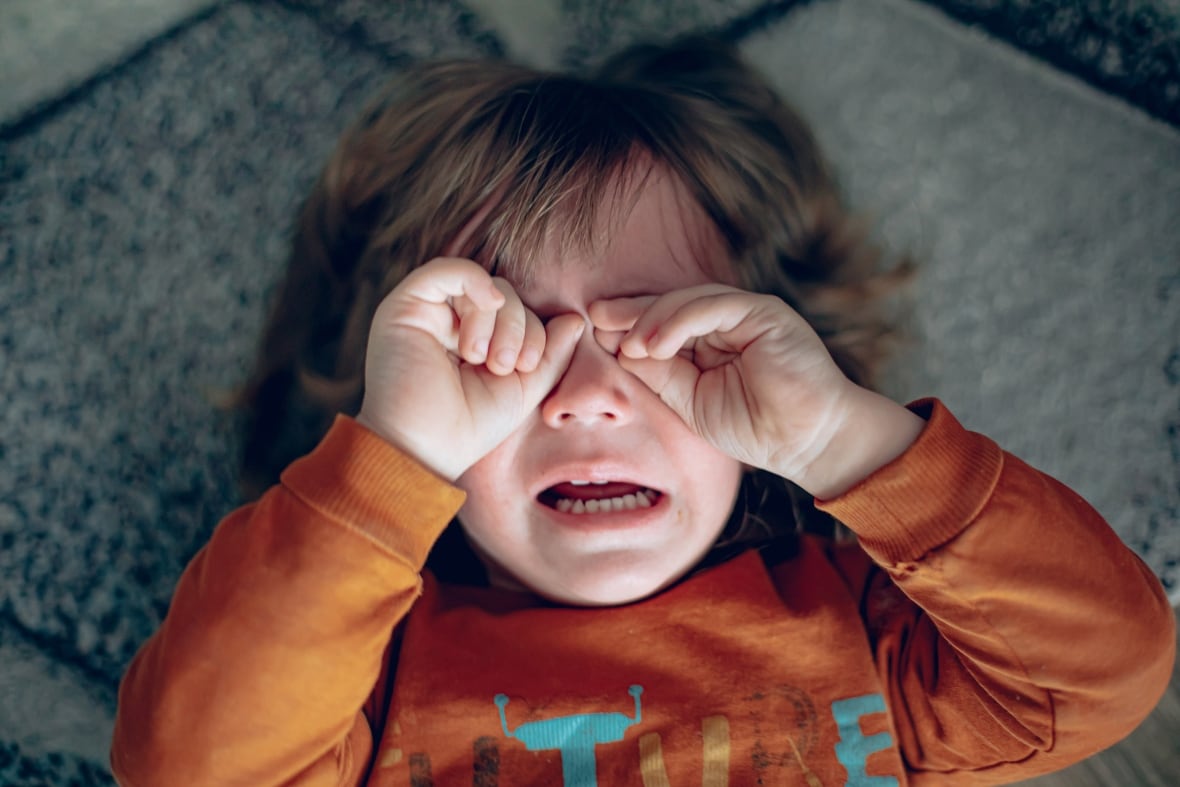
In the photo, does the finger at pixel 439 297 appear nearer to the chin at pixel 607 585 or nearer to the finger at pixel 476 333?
the finger at pixel 476 333

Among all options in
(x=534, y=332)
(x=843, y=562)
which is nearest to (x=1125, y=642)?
(x=843, y=562)

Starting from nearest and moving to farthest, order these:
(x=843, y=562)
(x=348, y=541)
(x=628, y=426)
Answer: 1. (x=348, y=541)
2. (x=628, y=426)
3. (x=843, y=562)

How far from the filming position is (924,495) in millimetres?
690

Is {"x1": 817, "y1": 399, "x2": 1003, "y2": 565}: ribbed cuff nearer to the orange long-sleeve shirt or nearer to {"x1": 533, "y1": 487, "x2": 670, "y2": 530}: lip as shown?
the orange long-sleeve shirt

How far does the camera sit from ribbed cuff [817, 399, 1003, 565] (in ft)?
2.25

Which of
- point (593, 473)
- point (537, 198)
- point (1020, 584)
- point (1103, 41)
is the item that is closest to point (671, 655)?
point (593, 473)

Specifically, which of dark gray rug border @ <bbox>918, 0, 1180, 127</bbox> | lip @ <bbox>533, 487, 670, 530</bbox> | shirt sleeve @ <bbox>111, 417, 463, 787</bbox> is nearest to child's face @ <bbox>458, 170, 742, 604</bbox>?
lip @ <bbox>533, 487, 670, 530</bbox>

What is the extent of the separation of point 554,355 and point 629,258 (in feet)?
0.35

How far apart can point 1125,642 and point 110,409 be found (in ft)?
3.17

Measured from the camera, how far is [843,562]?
893mm

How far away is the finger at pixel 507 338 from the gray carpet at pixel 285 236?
1.34 ft

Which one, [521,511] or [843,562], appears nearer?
[521,511]

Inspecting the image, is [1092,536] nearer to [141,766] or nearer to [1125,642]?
[1125,642]

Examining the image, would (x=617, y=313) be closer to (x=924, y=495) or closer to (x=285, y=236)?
(x=924, y=495)
